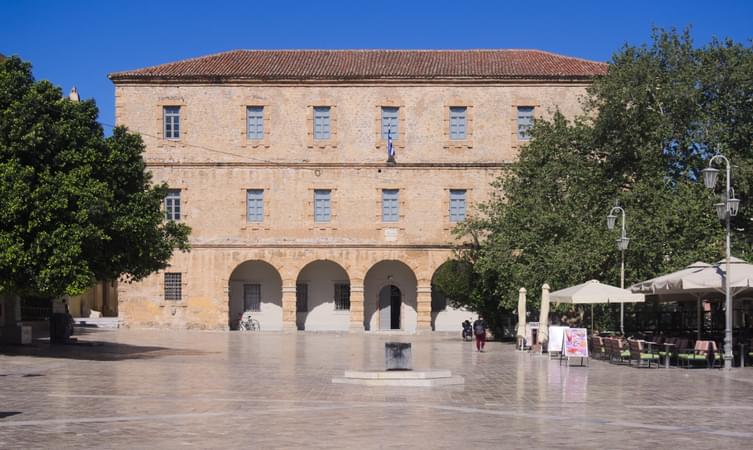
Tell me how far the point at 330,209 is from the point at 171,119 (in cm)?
805

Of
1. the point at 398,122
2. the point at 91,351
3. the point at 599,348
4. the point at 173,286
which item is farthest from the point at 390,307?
the point at 599,348

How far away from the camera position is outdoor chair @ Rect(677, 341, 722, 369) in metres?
23.7

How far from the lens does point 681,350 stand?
24531mm

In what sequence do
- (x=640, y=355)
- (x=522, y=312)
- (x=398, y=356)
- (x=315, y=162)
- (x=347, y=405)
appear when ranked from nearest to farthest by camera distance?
(x=347, y=405)
(x=398, y=356)
(x=640, y=355)
(x=522, y=312)
(x=315, y=162)

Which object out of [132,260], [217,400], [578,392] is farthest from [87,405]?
[132,260]

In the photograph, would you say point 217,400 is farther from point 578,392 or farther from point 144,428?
point 578,392

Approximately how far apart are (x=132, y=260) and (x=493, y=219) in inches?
559

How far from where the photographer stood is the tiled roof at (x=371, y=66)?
4559 cm

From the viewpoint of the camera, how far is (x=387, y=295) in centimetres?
4803

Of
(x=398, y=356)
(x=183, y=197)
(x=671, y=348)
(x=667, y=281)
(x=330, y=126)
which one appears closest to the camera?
(x=398, y=356)

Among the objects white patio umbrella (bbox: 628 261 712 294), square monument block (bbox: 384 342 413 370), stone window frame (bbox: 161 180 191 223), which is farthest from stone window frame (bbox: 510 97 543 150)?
square monument block (bbox: 384 342 413 370)

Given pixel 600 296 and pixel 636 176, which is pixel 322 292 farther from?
pixel 600 296

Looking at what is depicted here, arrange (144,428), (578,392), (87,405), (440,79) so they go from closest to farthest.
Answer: (144,428), (87,405), (578,392), (440,79)

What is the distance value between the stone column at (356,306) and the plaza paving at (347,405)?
18696mm
